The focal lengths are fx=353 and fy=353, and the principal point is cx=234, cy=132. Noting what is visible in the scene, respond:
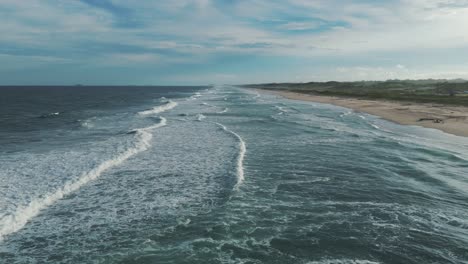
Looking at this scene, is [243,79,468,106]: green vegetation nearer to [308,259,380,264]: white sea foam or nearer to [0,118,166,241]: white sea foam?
[0,118,166,241]: white sea foam

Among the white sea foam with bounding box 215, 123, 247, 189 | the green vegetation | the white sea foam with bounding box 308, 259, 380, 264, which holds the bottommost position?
the white sea foam with bounding box 308, 259, 380, 264

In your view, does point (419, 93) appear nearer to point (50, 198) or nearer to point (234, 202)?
point (234, 202)

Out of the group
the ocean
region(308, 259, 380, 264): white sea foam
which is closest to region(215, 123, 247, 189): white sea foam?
the ocean

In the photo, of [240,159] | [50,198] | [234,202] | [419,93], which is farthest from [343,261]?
[419,93]

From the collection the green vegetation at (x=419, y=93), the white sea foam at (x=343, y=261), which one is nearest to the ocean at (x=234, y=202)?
the white sea foam at (x=343, y=261)

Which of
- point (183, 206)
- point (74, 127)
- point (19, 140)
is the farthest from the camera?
point (74, 127)

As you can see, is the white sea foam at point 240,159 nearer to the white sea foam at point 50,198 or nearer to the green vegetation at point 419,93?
the white sea foam at point 50,198

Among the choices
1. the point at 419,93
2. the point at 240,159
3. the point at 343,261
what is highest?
the point at 419,93

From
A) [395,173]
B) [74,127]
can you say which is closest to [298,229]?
[395,173]

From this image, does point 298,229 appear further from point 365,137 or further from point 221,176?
point 365,137
